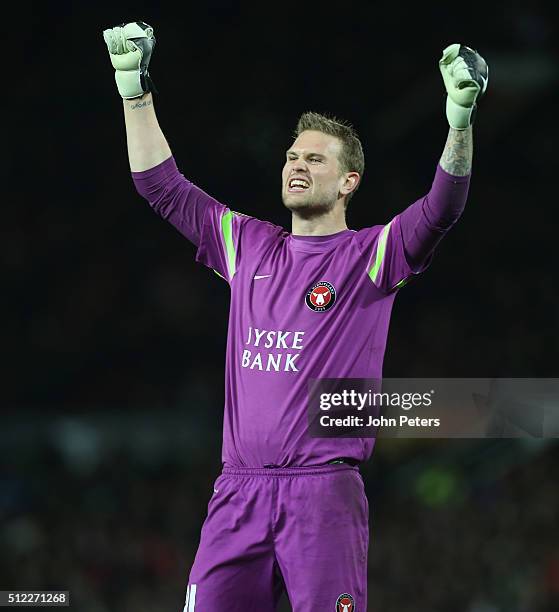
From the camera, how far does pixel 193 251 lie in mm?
14172

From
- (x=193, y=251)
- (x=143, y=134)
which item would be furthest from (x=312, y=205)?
(x=193, y=251)

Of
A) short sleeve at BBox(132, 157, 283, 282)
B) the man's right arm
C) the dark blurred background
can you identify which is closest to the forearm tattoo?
short sleeve at BBox(132, 157, 283, 282)

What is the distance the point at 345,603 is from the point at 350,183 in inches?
66.2

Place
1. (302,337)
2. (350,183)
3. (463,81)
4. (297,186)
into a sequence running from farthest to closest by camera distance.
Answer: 1. (350,183)
2. (297,186)
3. (302,337)
4. (463,81)

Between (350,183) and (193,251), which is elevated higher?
(193,251)

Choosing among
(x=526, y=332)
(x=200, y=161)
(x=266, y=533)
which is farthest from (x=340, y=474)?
(x=200, y=161)

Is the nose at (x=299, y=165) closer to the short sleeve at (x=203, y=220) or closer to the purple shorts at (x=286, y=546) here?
the short sleeve at (x=203, y=220)

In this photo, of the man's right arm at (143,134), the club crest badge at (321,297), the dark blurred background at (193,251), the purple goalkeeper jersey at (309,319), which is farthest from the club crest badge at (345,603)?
the dark blurred background at (193,251)

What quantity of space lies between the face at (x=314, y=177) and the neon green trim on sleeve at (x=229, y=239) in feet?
0.98

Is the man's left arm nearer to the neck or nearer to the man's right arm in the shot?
the neck

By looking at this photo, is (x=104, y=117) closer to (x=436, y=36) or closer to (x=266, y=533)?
(x=436, y=36)

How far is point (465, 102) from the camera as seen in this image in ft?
12.9

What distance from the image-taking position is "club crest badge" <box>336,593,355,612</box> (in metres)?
3.90

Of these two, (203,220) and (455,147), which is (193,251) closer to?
(203,220)
